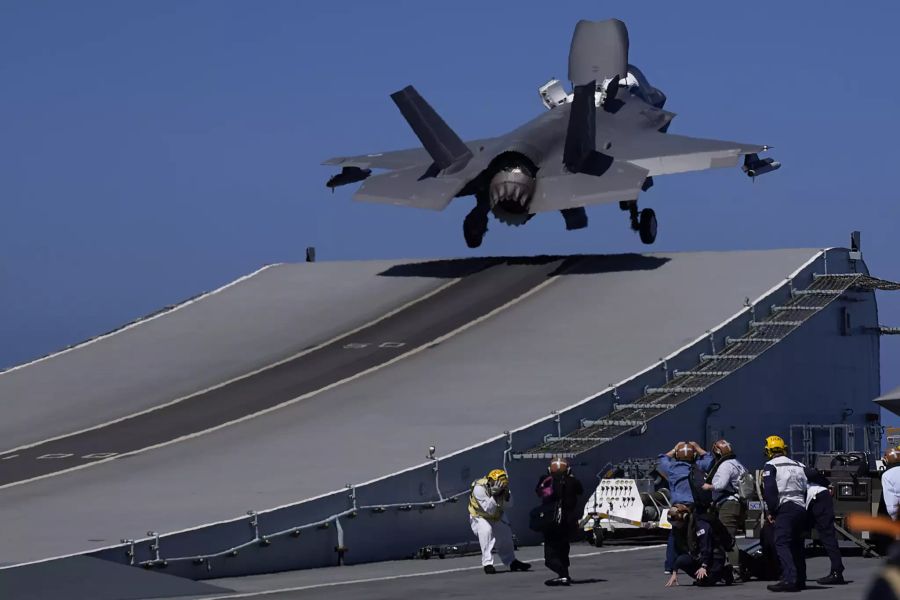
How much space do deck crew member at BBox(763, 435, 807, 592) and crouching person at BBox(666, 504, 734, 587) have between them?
2.83 feet

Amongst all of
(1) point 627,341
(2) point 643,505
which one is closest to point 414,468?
(2) point 643,505

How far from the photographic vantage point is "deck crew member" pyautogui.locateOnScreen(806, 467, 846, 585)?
59.9 feet

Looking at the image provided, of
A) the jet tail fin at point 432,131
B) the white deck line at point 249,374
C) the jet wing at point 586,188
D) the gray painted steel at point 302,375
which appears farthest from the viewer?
the jet tail fin at point 432,131

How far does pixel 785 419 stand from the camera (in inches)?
1467

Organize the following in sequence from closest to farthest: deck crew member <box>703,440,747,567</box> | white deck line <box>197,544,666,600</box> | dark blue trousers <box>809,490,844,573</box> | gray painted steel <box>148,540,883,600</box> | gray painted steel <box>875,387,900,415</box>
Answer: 1. gray painted steel <box>148,540,883,600</box>
2. dark blue trousers <box>809,490,844,573</box>
3. white deck line <box>197,544,666,600</box>
4. deck crew member <box>703,440,747,567</box>
5. gray painted steel <box>875,387,900,415</box>

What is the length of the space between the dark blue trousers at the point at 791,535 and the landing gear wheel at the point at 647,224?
2908 centimetres

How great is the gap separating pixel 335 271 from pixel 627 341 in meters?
14.9

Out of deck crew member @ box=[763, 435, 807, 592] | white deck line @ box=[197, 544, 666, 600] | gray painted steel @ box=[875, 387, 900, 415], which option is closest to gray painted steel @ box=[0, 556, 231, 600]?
white deck line @ box=[197, 544, 666, 600]

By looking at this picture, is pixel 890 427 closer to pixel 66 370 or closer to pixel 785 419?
pixel 785 419

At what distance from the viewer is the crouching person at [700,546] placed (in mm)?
18391

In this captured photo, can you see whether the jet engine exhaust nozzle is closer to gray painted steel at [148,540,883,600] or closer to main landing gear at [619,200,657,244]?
main landing gear at [619,200,657,244]

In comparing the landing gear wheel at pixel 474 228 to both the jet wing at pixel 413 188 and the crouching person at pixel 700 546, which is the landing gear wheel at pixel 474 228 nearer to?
the jet wing at pixel 413 188

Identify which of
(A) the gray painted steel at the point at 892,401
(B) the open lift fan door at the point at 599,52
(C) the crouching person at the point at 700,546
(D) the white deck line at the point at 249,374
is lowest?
(C) the crouching person at the point at 700,546

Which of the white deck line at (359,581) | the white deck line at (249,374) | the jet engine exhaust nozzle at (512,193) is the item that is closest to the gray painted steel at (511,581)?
the white deck line at (359,581)
